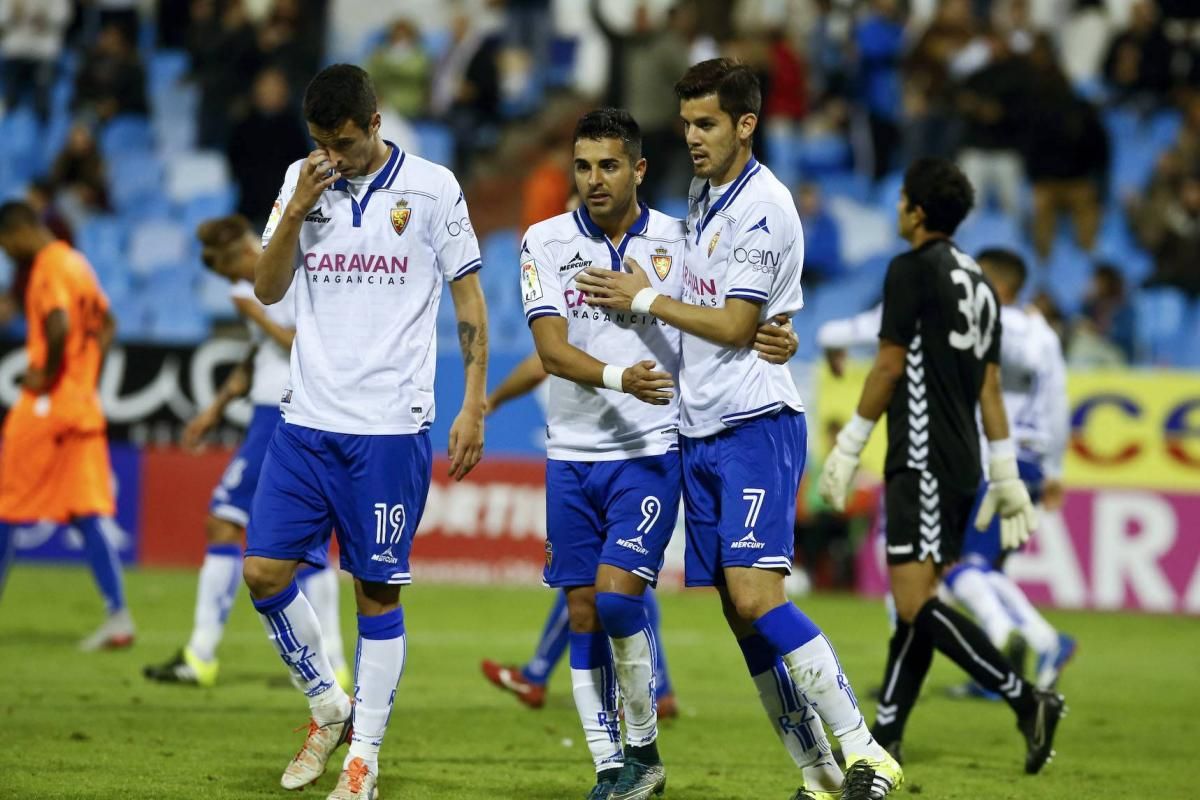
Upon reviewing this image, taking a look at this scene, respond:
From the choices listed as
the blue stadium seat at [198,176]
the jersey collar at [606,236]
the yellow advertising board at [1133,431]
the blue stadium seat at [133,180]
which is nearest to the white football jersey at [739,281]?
the jersey collar at [606,236]

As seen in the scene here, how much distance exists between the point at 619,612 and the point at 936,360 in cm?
206

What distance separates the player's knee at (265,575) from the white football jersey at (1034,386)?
4405 mm

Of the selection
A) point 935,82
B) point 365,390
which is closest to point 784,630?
point 365,390

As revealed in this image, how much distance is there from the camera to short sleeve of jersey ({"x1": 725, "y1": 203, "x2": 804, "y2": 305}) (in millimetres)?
6078

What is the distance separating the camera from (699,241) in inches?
249

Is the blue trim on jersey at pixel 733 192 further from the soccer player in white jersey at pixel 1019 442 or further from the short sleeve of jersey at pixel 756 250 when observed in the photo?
the soccer player in white jersey at pixel 1019 442

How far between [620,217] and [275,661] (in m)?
5.21

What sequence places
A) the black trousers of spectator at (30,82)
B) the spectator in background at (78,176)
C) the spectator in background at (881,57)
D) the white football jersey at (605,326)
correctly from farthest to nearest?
1. the black trousers of spectator at (30,82)
2. the spectator in background at (881,57)
3. the spectator in background at (78,176)
4. the white football jersey at (605,326)

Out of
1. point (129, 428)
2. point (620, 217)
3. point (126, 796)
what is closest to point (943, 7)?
point (129, 428)

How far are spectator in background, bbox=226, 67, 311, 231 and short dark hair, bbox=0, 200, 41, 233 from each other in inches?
307

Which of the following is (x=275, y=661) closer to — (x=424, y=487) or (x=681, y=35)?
(x=424, y=487)

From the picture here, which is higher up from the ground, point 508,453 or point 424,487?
point 424,487

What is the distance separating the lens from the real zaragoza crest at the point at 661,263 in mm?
6430

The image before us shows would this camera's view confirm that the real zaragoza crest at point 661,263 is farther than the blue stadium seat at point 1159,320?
No
